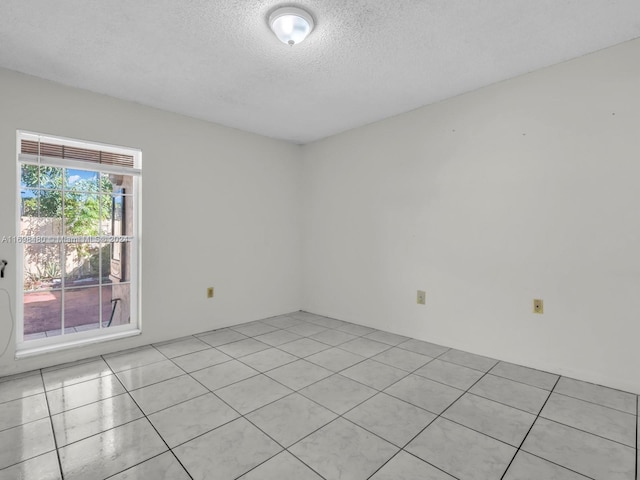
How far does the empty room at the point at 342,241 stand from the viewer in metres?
1.77

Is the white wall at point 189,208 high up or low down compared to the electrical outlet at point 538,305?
up

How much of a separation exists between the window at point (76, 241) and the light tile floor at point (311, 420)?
0.38 meters

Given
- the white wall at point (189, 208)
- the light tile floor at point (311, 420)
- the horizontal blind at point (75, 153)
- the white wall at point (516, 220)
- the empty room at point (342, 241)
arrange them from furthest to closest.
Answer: the horizontal blind at point (75, 153) < the white wall at point (189, 208) < the white wall at point (516, 220) < the empty room at point (342, 241) < the light tile floor at point (311, 420)

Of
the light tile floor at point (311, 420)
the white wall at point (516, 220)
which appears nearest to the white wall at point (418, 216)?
the white wall at point (516, 220)

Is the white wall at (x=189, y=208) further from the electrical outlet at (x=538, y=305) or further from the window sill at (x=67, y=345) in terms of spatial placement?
the electrical outlet at (x=538, y=305)

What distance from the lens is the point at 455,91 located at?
2912 millimetres

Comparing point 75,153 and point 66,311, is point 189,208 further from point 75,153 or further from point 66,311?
point 66,311

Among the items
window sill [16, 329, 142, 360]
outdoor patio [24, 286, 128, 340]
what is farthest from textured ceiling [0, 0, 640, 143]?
window sill [16, 329, 142, 360]

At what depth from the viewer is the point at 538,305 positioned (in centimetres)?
257

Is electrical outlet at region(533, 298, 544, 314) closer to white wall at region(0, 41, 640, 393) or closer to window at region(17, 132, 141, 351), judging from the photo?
white wall at region(0, 41, 640, 393)

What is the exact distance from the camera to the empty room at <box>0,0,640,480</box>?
1.77 m

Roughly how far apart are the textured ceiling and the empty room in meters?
0.02

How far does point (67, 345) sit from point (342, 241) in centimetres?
288

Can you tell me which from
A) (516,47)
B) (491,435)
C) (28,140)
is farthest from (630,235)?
(28,140)
